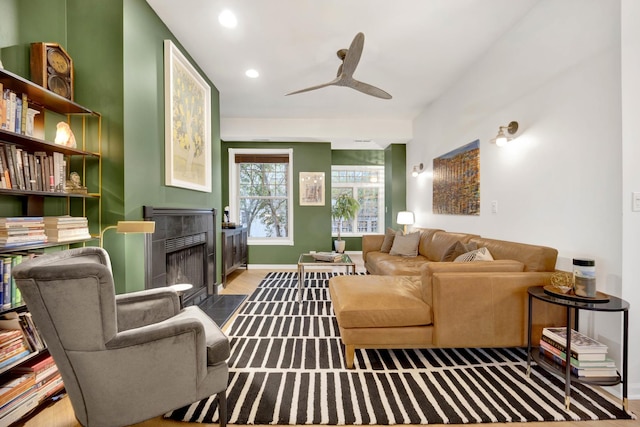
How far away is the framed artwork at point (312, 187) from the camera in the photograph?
Answer: 18.3 feet

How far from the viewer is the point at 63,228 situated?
1.69 m

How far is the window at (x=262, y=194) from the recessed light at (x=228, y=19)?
10.7 feet

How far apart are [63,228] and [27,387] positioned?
2.86ft

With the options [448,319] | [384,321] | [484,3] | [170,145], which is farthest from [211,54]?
[448,319]

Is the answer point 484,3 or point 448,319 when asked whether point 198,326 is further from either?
point 484,3

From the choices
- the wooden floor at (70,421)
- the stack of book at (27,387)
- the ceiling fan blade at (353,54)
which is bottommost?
the wooden floor at (70,421)

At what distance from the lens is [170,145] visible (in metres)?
2.56

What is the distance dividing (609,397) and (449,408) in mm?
1028

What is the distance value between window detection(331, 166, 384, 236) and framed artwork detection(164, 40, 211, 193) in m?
4.08

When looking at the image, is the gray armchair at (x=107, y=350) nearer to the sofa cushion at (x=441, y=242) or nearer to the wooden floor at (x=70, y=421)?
the wooden floor at (x=70, y=421)

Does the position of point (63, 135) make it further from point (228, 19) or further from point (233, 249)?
point (233, 249)

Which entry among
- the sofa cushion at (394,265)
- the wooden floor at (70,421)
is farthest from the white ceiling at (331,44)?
the wooden floor at (70,421)

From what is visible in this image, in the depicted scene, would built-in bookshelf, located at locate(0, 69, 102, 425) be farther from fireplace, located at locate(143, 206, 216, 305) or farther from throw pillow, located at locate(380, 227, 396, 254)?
throw pillow, located at locate(380, 227, 396, 254)

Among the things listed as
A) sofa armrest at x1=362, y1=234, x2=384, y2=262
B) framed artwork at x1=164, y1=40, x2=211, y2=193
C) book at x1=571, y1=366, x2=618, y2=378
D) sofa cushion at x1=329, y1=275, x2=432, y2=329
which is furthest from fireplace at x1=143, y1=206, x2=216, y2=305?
book at x1=571, y1=366, x2=618, y2=378
